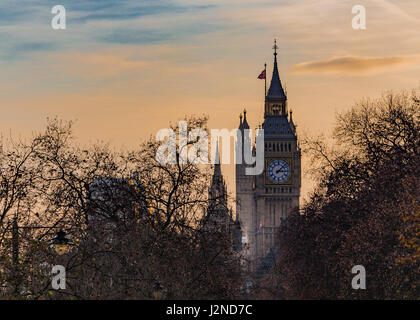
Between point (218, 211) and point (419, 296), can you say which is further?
point (218, 211)

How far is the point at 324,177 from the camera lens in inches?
2616

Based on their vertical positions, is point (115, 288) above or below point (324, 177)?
below

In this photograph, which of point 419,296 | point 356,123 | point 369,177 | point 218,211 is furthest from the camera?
point 356,123

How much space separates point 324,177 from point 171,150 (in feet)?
46.5

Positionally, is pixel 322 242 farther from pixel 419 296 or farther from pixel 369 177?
pixel 419 296

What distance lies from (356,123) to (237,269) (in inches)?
601

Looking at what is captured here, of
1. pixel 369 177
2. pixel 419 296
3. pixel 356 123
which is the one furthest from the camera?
pixel 356 123
